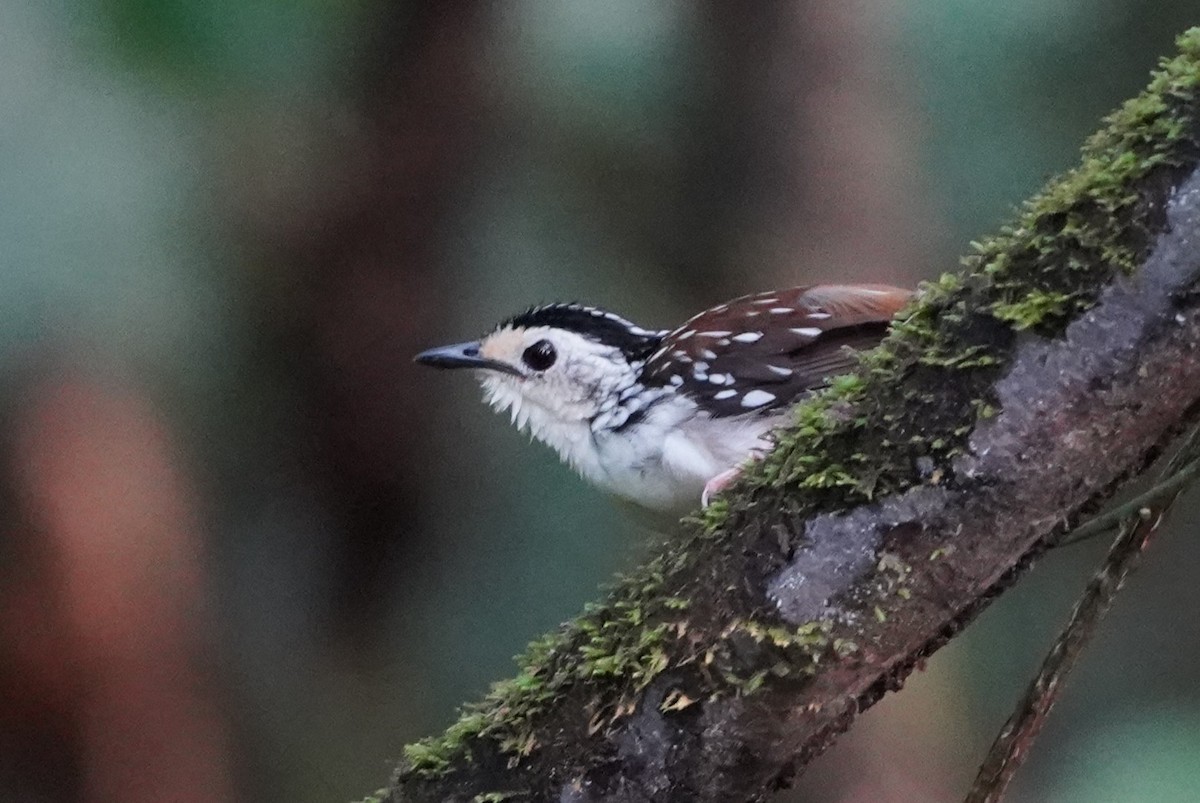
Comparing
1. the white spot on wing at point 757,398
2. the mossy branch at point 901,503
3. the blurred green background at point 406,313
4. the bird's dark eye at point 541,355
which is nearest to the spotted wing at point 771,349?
the white spot on wing at point 757,398

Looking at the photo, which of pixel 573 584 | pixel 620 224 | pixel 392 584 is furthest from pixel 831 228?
pixel 392 584

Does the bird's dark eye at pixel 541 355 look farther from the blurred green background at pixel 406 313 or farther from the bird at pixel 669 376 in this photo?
the blurred green background at pixel 406 313

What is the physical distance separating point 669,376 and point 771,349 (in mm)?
150

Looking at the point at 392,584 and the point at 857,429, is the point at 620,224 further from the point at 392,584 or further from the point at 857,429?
the point at 857,429

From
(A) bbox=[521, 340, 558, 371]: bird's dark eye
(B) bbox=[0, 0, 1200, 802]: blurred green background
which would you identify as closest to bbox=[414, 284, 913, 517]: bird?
(A) bbox=[521, 340, 558, 371]: bird's dark eye

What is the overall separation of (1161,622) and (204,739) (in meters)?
2.64

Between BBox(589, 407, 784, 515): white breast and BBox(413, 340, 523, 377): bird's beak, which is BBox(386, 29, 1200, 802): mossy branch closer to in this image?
BBox(589, 407, 784, 515): white breast

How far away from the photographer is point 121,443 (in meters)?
2.61

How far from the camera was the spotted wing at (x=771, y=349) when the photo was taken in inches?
61.8

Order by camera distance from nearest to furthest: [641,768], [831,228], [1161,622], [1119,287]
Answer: [1119,287] → [641,768] → [831,228] → [1161,622]

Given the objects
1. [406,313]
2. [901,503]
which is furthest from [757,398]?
[406,313]

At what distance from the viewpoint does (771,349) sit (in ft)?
5.31

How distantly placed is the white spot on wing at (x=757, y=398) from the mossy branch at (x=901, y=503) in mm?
527

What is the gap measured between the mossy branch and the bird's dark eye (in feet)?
2.34
